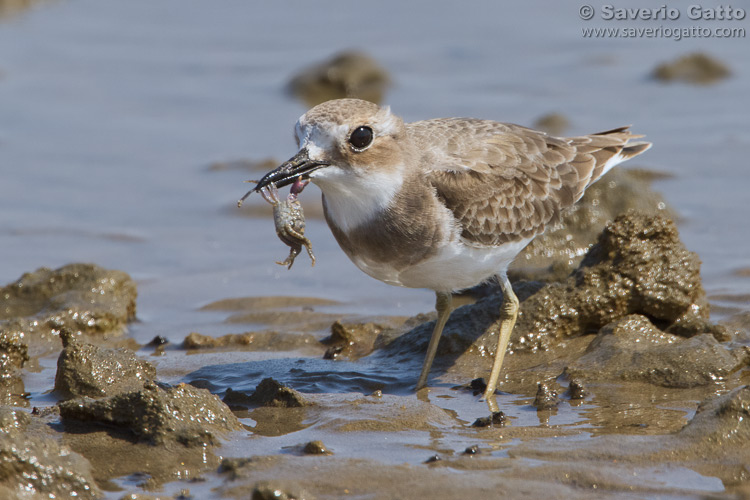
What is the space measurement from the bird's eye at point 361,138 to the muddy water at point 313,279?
1621 millimetres

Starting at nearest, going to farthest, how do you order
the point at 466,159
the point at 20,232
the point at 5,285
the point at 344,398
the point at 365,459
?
the point at 365,459 < the point at 344,398 < the point at 466,159 < the point at 5,285 < the point at 20,232

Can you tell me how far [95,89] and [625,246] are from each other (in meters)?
10.2

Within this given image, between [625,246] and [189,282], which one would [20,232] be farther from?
[625,246]

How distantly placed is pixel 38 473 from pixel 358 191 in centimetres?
272

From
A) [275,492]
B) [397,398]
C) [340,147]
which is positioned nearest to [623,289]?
[397,398]

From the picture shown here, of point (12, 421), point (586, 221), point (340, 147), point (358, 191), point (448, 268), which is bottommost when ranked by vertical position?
point (12, 421)

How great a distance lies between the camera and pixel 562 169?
8.33 meters

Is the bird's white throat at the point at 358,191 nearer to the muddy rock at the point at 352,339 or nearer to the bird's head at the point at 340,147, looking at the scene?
the bird's head at the point at 340,147

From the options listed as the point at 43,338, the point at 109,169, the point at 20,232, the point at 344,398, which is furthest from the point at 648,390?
the point at 109,169

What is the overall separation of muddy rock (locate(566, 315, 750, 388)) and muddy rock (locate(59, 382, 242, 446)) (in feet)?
8.43

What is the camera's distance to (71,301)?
8477 millimetres

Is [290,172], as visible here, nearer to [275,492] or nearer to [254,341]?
[275,492]

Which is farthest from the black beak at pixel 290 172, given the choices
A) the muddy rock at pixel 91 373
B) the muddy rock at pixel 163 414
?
the muddy rock at pixel 91 373

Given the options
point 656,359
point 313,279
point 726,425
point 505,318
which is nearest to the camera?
point 726,425
